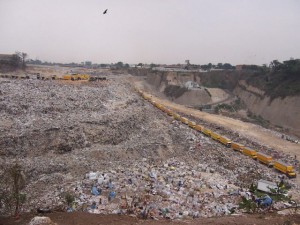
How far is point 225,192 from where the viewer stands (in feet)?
50.4

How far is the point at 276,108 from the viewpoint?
148ft

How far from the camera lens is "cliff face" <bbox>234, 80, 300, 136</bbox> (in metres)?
40.0

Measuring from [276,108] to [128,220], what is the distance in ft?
123

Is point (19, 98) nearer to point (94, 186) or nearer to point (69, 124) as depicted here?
point (69, 124)

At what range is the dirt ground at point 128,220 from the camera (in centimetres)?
1116

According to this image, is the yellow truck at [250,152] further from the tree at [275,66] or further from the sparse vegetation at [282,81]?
the tree at [275,66]

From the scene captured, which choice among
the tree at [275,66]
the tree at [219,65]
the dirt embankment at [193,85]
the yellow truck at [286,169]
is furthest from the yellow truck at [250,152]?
the tree at [219,65]

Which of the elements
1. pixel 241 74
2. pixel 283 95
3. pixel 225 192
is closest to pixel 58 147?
pixel 225 192

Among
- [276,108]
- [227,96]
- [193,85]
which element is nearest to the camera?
[276,108]

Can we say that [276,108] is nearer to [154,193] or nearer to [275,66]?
[275,66]

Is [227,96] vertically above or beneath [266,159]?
above

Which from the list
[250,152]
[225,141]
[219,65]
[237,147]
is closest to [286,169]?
[250,152]

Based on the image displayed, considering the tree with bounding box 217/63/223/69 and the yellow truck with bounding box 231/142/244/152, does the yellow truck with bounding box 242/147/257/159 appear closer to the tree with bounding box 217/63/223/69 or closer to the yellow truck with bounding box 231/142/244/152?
the yellow truck with bounding box 231/142/244/152

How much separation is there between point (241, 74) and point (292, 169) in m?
48.9
